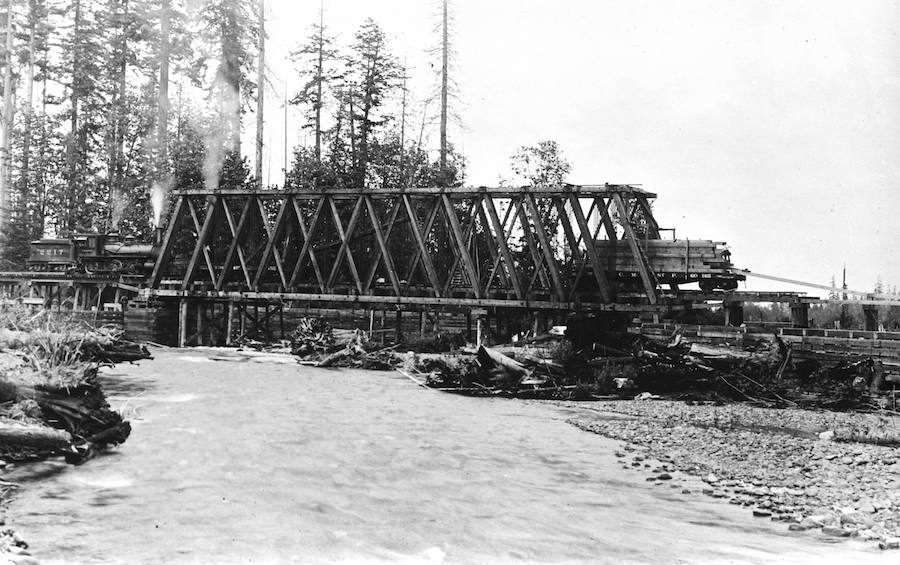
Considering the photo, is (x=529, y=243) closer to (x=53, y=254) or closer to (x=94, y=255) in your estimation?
(x=94, y=255)

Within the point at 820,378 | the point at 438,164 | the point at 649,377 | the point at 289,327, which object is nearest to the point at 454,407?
the point at 649,377

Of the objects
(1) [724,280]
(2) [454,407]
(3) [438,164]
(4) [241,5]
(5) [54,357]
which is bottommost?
(2) [454,407]

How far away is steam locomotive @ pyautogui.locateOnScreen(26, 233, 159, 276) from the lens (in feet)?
106

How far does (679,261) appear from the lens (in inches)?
867

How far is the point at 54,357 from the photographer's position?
925 cm

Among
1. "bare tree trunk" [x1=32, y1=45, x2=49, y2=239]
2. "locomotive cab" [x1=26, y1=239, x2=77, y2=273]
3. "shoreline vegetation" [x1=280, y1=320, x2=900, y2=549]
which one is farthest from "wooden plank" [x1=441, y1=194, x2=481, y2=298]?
"bare tree trunk" [x1=32, y1=45, x2=49, y2=239]

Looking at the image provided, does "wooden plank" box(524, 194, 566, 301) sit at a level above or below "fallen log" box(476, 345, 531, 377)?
above

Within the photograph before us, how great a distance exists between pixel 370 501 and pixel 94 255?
98.7 ft

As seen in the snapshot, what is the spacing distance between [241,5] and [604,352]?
113 feet

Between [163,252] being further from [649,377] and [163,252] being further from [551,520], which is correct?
[551,520]

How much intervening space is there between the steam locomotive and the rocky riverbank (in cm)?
2446

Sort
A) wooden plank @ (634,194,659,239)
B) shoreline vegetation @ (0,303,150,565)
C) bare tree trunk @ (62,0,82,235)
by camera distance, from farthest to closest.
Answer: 1. bare tree trunk @ (62,0,82,235)
2. wooden plank @ (634,194,659,239)
3. shoreline vegetation @ (0,303,150,565)

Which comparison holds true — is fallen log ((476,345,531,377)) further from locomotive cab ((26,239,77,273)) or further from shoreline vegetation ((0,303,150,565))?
locomotive cab ((26,239,77,273))

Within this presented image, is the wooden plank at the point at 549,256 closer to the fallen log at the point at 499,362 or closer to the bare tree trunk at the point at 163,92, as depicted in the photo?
the fallen log at the point at 499,362
